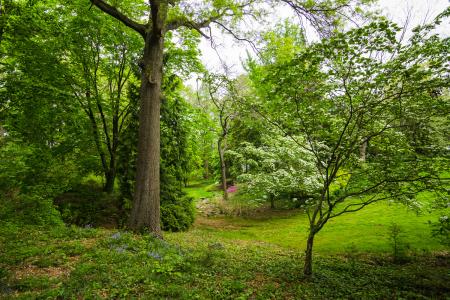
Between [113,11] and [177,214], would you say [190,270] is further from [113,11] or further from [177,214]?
[113,11]

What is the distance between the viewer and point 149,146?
23.0 feet

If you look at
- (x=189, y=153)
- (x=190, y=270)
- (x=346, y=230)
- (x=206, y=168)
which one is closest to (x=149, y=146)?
(x=190, y=270)

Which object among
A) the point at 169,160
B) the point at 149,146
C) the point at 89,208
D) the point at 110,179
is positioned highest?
the point at 149,146

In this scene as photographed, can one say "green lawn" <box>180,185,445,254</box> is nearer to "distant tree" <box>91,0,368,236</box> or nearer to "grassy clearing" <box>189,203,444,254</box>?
"grassy clearing" <box>189,203,444,254</box>

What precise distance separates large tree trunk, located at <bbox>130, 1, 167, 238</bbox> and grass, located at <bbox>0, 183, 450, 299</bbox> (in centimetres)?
74

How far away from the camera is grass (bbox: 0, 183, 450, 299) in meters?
3.94

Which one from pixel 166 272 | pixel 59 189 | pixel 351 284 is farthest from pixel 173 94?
pixel 351 284

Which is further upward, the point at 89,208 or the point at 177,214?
the point at 89,208

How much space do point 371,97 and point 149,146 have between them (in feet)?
17.3

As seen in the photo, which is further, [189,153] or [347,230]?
[189,153]

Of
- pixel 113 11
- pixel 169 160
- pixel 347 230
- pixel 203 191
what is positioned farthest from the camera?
pixel 203 191

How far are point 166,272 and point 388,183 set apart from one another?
14.3 feet

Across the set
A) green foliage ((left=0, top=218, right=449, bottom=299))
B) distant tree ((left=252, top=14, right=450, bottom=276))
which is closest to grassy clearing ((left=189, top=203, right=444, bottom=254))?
green foliage ((left=0, top=218, right=449, bottom=299))

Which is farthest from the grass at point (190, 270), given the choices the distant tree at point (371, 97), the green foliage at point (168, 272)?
the distant tree at point (371, 97)
